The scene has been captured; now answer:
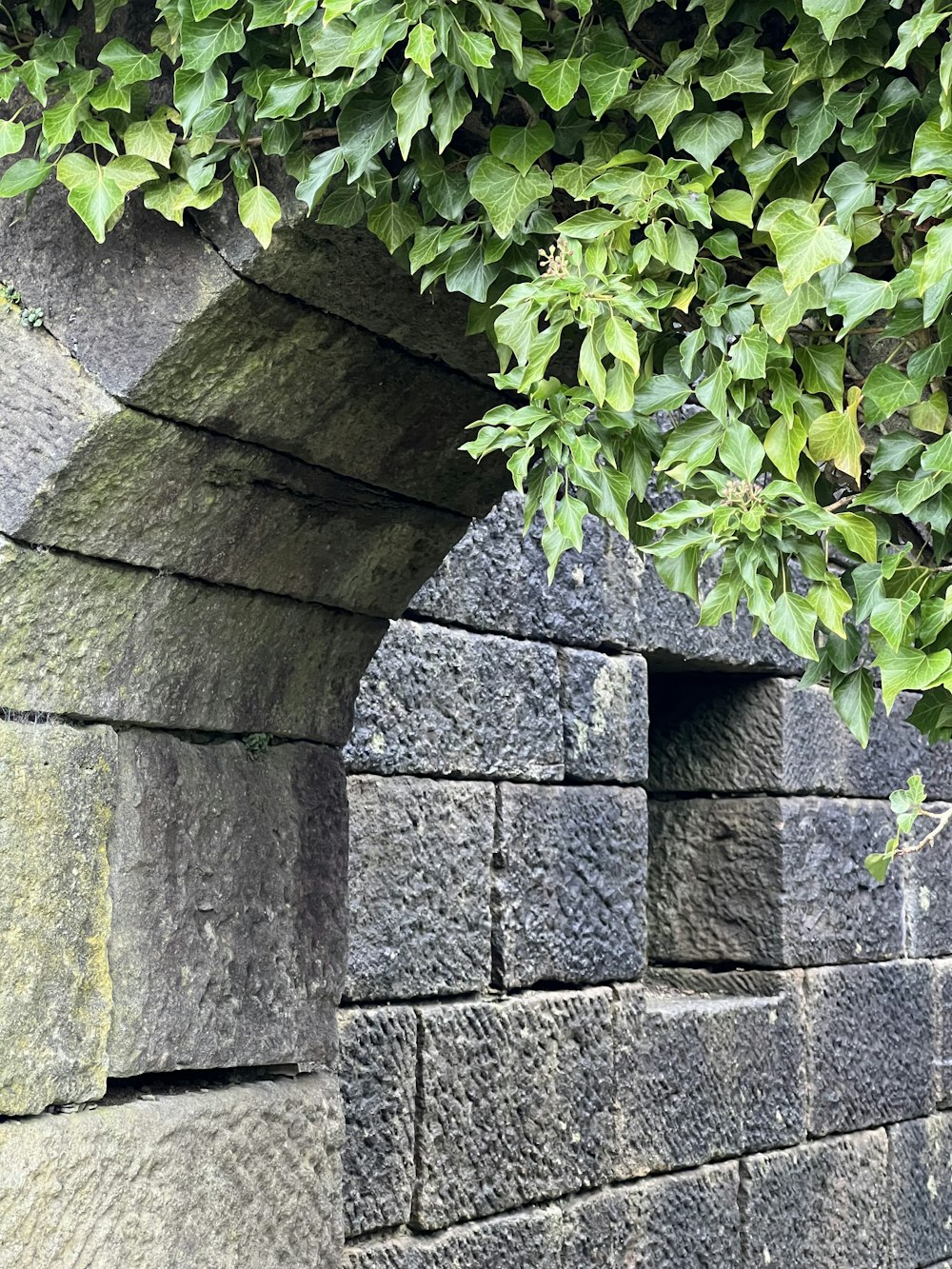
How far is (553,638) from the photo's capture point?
4395mm

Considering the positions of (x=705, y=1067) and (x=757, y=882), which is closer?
(x=705, y=1067)

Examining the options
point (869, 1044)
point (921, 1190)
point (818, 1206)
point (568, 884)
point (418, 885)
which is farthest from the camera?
point (921, 1190)

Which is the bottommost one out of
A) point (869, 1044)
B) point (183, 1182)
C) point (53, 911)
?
point (869, 1044)

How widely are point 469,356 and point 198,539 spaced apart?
49 centimetres

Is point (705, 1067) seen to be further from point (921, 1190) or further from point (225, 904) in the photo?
point (225, 904)

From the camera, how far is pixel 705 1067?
15.7 ft

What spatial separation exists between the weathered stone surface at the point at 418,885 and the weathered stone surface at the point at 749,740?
4.81 ft

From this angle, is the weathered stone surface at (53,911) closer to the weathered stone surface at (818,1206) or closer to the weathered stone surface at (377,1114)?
the weathered stone surface at (377,1114)

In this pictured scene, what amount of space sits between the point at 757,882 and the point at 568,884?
1143mm

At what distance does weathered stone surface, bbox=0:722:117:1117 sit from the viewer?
2.16m

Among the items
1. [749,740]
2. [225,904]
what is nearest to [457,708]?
[225,904]

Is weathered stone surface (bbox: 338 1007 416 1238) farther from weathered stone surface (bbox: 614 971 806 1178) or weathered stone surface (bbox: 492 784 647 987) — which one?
weathered stone surface (bbox: 614 971 806 1178)

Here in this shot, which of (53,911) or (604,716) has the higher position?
(604,716)

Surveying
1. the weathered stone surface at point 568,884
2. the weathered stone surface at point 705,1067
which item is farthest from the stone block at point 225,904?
the weathered stone surface at point 705,1067
